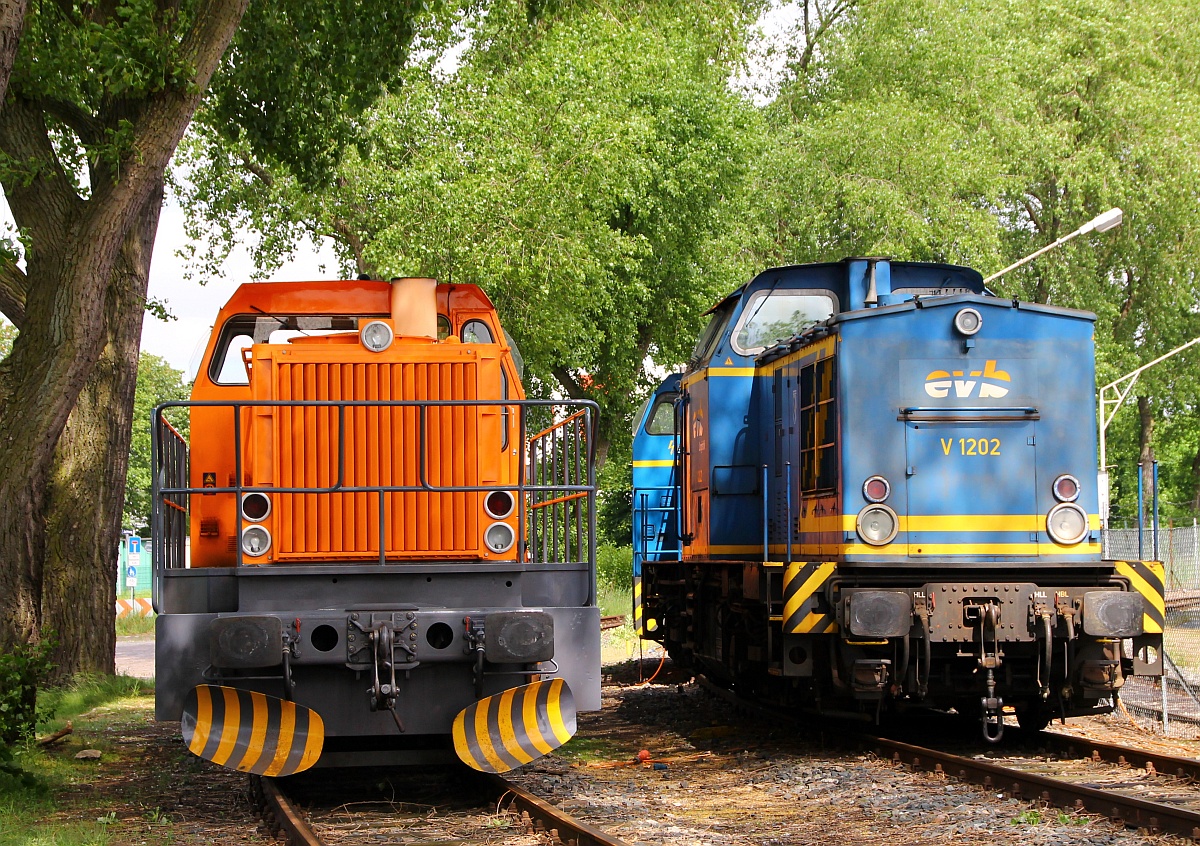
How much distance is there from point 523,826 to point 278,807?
128 centimetres

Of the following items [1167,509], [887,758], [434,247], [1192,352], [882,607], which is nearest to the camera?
[882,607]

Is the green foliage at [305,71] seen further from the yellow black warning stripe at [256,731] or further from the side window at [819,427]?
the yellow black warning stripe at [256,731]

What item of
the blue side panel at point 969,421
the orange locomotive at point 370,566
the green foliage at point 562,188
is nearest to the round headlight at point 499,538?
the orange locomotive at point 370,566

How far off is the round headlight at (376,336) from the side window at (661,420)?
711cm

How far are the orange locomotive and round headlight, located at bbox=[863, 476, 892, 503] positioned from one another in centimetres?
224

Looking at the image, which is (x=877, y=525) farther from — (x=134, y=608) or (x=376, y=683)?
(x=134, y=608)

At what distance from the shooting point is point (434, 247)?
1909 cm

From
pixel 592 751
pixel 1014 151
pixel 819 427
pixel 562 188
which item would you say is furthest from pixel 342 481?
pixel 1014 151

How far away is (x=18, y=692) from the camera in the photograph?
8.41m

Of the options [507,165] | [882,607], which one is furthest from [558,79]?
[882,607]

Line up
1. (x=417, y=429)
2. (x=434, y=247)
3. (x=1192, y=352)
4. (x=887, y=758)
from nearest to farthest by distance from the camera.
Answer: (x=417, y=429)
(x=887, y=758)
(x=434, y=247)
(x=1192, y=352)

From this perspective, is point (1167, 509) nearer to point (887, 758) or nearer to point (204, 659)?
point (887, 758)

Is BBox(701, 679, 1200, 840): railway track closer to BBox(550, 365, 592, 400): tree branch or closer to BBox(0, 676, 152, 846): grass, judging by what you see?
BBox(0, 676, 152, 846): grass

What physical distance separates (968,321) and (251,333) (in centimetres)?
473
